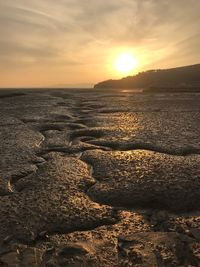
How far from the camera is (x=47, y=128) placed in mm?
3826

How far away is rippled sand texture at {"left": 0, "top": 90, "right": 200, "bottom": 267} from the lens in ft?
4.30

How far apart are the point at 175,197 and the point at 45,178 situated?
670 mm

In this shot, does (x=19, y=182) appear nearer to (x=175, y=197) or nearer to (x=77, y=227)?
(x=77, y=227)

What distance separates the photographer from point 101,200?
1.77m

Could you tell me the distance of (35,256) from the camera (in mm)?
1287

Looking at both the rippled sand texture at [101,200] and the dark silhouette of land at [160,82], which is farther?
the dark silhouette of land at [160,82]

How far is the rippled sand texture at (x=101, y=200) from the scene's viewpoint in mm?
1311

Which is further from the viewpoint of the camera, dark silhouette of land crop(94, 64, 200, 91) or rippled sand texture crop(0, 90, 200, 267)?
dark silhouette of land crop(94, 64, 200, 91)

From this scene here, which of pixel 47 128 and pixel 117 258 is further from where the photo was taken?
pixel 47 128

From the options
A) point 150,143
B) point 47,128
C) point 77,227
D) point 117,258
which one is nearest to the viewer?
point 117,258

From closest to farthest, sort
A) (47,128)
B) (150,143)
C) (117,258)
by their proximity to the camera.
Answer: (117,258), (150,143), (47,128)

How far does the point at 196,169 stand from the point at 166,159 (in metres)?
0.28

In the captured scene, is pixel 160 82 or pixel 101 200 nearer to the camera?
pixel 101 200

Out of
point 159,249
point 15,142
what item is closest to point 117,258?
point 159,249
